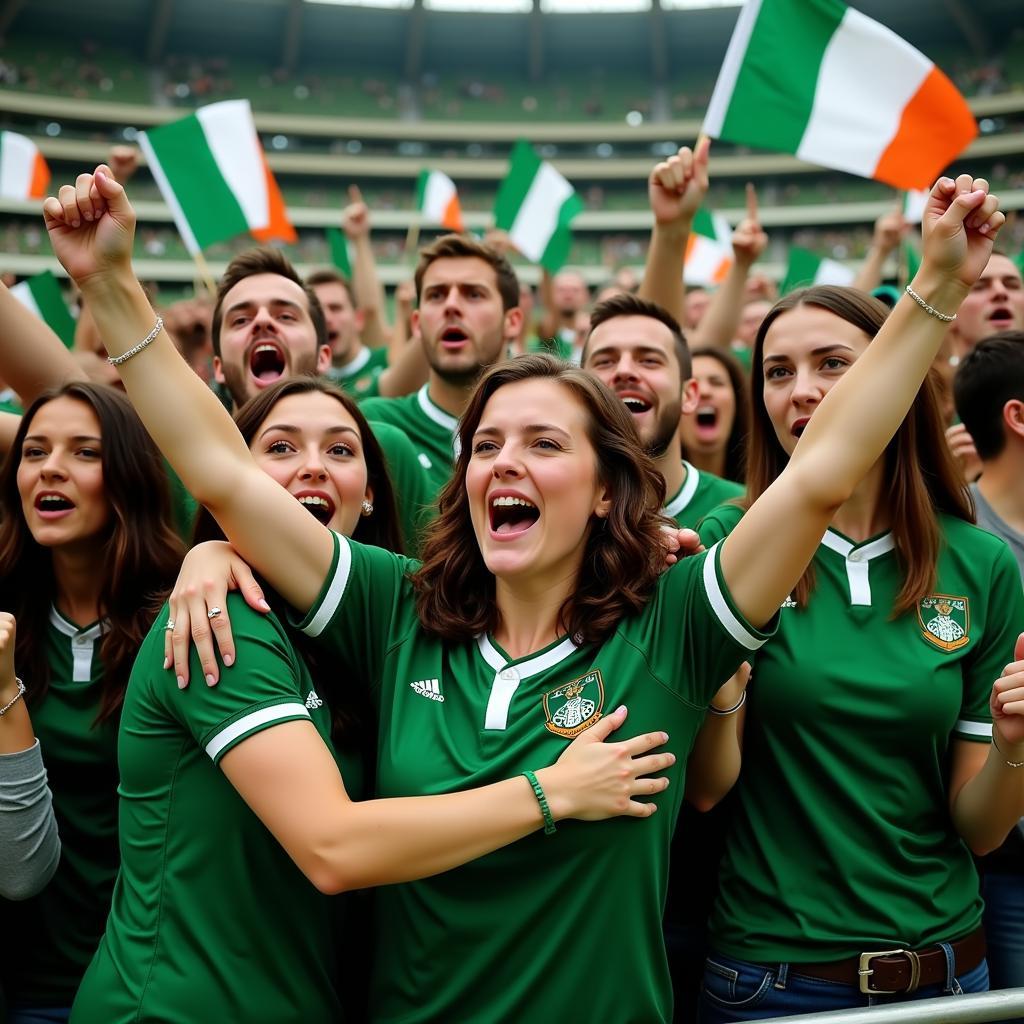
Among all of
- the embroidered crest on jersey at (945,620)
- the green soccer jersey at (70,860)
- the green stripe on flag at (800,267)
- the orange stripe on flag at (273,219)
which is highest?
the orange stripe on flag at (273,219)

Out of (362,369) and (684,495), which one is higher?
(362,369)

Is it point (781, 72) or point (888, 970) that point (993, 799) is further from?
point (781, 72)

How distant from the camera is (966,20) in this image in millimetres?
30531

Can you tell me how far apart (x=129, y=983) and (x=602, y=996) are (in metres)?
0.87

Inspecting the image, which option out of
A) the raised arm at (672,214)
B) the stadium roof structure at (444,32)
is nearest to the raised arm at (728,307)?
the raised arm at (672,214)

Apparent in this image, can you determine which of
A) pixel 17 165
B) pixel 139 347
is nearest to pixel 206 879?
pixel 139 347

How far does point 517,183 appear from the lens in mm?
8766

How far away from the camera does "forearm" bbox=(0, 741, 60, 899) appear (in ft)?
Result: 7.16

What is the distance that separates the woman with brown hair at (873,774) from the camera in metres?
2.13

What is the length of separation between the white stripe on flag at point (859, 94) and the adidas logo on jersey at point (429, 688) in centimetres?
292

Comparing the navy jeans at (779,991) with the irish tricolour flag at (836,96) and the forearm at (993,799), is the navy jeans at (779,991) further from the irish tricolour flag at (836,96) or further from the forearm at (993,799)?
the irish tricolour flag at (836,96)

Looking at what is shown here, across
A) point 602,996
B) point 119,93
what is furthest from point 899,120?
point 119,93

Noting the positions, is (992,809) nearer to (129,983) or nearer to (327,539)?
(327,539)

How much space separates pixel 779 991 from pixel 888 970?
8.9 inches
